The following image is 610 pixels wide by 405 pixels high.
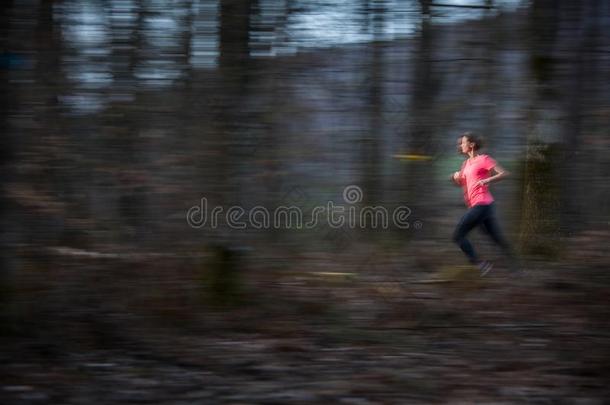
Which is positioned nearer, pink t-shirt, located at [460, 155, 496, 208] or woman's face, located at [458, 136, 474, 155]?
woman's face, located at [458, 136, 474, 155]

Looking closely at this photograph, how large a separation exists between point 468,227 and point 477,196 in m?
0.30

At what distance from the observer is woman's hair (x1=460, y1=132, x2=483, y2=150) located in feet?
16.4

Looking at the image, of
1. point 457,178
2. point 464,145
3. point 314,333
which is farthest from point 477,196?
point 314,333

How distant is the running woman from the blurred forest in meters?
0.17

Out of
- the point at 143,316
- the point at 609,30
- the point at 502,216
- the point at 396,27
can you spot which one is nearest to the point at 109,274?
the point at 143,316

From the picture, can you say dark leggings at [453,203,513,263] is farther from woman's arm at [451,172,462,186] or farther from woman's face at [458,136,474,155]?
woman's face at [458,136,474,155]

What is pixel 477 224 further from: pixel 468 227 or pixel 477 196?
pixel 477 196

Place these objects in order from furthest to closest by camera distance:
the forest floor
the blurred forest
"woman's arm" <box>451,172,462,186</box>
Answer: "woman's arm" <box>451,172,462,186</box> < the blurred forest < the forest floor

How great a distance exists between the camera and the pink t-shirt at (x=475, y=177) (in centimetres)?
550

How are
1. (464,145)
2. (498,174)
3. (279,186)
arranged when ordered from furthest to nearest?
1. (498,174)
2. (464,145)
3. (279,186)

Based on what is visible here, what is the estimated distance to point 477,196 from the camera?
19.9ft
